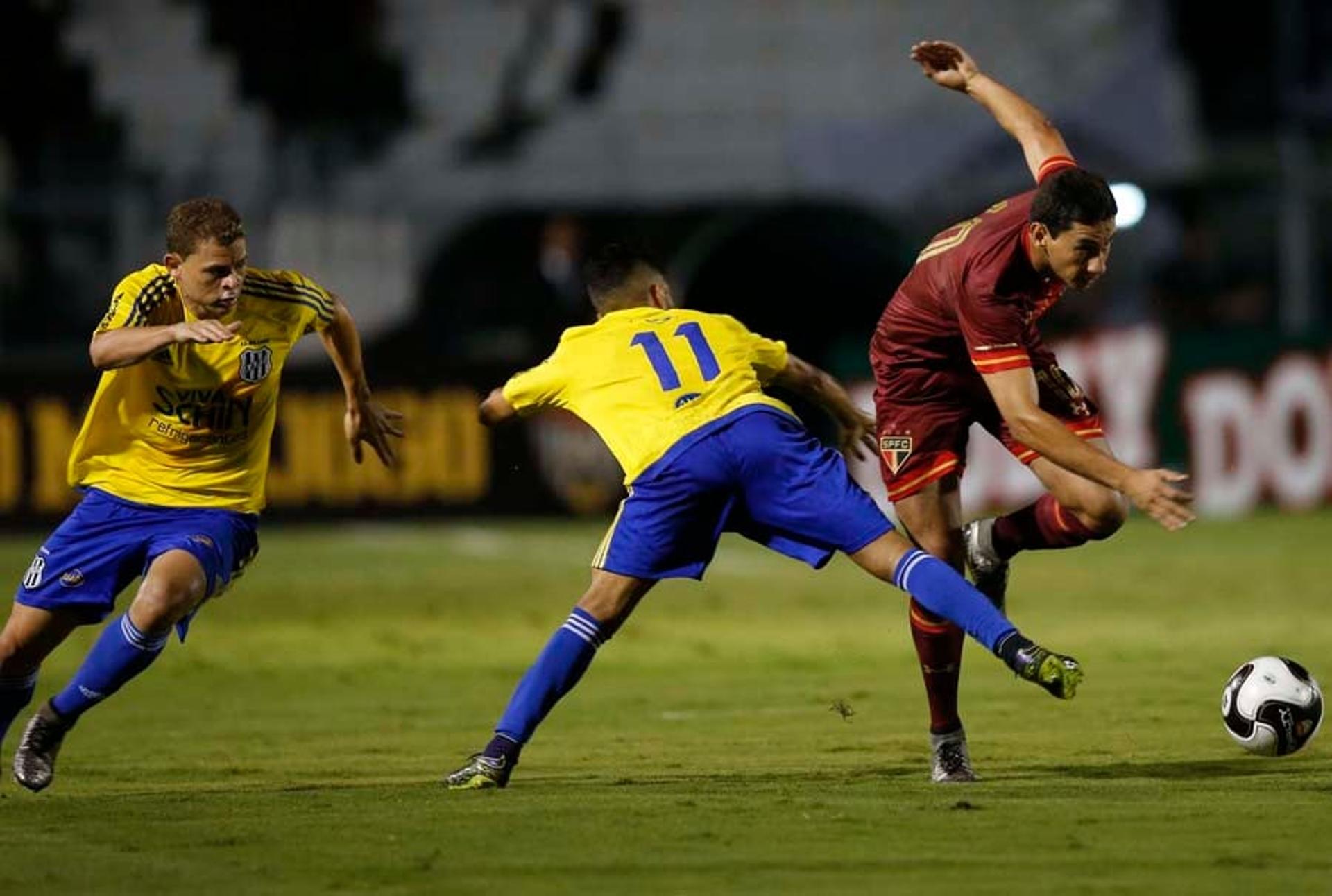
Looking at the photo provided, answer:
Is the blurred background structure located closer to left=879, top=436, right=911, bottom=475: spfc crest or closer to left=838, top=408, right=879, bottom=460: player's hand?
left=838, top=408, right=879, bottom=460: player's hand

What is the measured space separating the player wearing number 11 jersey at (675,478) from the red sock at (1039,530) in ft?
3.39

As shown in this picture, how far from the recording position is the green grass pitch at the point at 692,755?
6500mm

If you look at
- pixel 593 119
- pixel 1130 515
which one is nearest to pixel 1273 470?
pixel 1130 515

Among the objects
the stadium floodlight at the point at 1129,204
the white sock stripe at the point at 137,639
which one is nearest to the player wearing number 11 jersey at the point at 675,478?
the white sock stripe at the point at 137,639

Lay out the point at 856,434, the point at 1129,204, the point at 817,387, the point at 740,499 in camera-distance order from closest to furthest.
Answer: the point at 740,499 < the point at 817,387 < the point at 856,434 < the point at 1129,204

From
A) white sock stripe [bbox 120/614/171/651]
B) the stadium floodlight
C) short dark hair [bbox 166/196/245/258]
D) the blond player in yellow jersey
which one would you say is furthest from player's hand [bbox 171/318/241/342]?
the stadium floodlight

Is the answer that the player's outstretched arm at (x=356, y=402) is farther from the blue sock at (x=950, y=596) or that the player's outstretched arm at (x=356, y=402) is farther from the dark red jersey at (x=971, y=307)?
the blue sock at (x=950, y=596)

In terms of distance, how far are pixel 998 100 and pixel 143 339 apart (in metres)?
3.29

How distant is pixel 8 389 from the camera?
20.9m

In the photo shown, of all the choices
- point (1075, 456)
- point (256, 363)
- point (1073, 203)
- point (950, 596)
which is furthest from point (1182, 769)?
point (256, 363)

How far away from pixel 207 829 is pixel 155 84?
20058mm

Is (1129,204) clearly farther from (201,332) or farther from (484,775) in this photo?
(201,332)

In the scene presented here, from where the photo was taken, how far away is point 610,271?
27.5 ft

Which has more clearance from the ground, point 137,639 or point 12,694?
point 137,639
